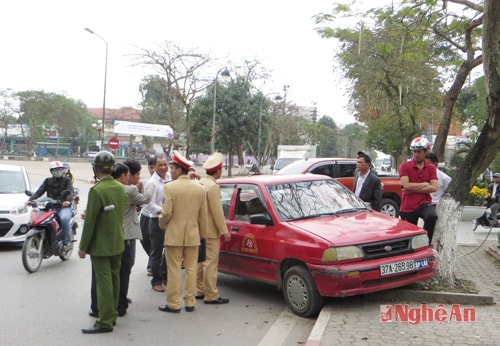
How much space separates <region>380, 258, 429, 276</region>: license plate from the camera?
588 cm

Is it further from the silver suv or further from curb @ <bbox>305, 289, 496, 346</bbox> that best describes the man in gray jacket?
the silver suv

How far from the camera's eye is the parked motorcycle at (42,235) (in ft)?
27.7

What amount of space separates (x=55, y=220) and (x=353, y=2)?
26.1 feet

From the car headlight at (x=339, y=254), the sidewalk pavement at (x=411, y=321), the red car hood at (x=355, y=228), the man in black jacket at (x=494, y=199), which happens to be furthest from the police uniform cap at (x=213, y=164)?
the man in black jacket at (x=494, y=199)

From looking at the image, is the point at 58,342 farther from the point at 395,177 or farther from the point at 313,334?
the point at 395,177

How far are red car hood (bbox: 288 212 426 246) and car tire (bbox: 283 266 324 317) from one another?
50 centimetres

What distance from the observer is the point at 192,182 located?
637 centimetres

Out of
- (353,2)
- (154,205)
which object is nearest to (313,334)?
(154,205)

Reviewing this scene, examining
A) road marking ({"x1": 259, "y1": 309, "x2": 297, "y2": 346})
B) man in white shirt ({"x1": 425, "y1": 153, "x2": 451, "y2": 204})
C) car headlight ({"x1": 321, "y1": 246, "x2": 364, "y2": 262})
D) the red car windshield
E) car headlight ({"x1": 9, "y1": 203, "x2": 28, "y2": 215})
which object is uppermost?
man in white shirt ({"x1": 425, "y1": 153, "x2": 451, "y2": 204})

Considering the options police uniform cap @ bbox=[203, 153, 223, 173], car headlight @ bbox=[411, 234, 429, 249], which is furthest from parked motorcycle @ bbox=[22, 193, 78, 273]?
car headlight @ bbox=[411, 234, 429, 249]

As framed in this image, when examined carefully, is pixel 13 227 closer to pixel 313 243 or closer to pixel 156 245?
pixel 156 245

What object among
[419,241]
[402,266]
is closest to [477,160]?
[419,241]

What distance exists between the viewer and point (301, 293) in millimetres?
6105

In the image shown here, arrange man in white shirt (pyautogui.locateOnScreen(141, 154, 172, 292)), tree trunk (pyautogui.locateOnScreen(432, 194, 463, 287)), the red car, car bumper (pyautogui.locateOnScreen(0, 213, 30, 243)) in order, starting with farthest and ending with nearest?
car bumper (pyautogui.locateOnScreen(0, 213, 30, 243)) → man in white shirt (pyautogui.locateOnScreen(141, 154, 172, 292)) → tree trunk (pyautogui.locateOnScreen(432, 194, 463, 287)) → the red car
